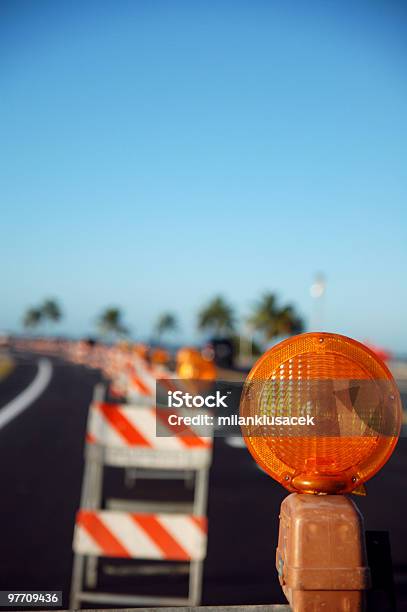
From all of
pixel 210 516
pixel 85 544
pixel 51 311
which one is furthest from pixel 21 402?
pixel 51 311

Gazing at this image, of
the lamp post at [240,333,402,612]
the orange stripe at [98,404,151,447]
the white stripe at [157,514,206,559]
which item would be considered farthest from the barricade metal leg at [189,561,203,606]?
the lamp post at [240,333,402,612]

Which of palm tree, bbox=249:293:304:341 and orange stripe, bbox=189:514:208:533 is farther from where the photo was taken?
palm tree, bbox=249:293:304:341

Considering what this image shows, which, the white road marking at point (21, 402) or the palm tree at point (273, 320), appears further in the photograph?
the palm tree at point (273, 320)

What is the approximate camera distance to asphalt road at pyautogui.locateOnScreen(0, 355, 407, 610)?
15.0ft

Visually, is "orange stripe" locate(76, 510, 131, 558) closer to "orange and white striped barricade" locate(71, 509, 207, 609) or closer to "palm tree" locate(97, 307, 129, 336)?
"orange and white striped barricade" locate(71, 509, 207, 609)

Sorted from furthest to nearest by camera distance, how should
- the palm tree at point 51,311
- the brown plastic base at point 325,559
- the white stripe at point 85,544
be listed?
1. the palm tree at point 51,311
2. the white stripe at point 85,544
3. the brown plastic base at point 325,559

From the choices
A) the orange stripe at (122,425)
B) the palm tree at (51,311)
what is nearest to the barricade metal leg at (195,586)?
the orange stripe at (122,425)

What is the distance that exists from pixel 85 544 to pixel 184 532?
618mm

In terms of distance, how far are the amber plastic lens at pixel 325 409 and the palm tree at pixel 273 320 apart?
330 ft

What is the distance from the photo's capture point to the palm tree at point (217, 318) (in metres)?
129

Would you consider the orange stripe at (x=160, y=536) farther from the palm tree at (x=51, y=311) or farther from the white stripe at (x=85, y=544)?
the palm tree at (x=51, y=311)

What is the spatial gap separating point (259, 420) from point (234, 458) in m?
8.52

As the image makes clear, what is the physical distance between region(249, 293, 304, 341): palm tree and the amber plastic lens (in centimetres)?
10065

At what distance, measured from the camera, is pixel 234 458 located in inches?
385
